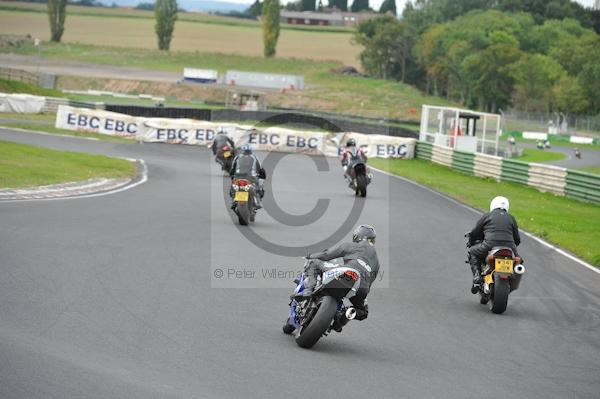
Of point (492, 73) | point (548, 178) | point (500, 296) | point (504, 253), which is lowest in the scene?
point (500, 296)

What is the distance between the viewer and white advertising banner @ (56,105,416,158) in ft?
Answer: 148

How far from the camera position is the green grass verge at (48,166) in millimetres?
24031

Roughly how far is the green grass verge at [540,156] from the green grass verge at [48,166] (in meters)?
29.6

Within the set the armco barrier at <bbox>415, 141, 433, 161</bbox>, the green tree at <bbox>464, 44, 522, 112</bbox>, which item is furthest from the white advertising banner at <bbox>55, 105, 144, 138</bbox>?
the green tree at <bbox>464, 44, 522, 112</bbox>

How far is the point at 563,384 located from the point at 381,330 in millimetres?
2421

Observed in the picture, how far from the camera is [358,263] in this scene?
10133mm

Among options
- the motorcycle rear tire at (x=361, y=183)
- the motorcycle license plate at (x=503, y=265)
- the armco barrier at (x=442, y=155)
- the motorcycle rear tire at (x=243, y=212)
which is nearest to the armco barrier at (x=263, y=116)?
the armco barrier at (x=442, y=155)

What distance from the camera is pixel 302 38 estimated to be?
499 feet

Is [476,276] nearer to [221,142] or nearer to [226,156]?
[226,156]

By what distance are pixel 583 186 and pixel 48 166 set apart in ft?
51.0

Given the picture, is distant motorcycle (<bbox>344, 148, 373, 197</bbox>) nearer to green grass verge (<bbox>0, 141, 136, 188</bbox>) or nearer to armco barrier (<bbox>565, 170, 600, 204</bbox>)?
green grass verge (<bbox>0, 141, 136, 188</bbox>)

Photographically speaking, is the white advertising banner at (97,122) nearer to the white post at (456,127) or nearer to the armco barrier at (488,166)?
the white post at (456,127)

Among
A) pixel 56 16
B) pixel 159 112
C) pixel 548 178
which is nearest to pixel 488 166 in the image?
pixel 548 178

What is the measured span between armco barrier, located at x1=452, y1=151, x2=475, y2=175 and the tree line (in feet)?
193
